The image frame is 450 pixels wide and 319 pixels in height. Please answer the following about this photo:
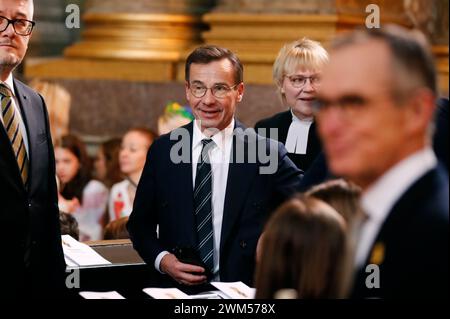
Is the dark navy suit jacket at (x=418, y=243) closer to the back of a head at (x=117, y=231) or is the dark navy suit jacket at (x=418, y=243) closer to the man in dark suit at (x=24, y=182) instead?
the man in dark suit at (x=24, y=182)

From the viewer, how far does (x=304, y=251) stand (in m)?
1.88

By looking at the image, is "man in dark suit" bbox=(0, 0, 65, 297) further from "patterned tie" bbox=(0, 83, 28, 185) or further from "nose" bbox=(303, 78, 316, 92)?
"nose" bbox=(303, 78, 316, 92)

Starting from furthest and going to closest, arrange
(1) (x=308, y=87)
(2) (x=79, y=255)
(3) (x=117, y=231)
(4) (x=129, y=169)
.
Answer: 1. (4) (x=129, y=169)
2. (3) (x=117, y=231)
3. (1) (x=308, y=87)
4. (2) (x=79, y=255)

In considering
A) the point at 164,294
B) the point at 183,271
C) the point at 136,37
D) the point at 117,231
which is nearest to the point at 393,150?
the point at 164,294

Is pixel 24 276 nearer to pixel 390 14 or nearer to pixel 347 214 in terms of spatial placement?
pixel 347 214

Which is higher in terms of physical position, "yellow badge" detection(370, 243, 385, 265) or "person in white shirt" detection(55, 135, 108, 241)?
"yellow badge" detection(370, 243, 385, 265)

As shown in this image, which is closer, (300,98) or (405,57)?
(405,57)

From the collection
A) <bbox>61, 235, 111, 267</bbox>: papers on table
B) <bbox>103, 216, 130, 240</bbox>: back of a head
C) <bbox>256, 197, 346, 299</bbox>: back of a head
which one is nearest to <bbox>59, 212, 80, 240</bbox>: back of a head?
<bbox>103, 216, 130, 240</bbox>: back of a head

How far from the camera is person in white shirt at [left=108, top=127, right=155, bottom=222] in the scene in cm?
654

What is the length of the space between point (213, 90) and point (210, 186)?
36cm

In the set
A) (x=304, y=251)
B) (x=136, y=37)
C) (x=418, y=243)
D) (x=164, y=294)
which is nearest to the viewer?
(x=418, y=243)

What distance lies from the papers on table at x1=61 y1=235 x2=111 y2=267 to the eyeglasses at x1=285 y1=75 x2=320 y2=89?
3.54ft

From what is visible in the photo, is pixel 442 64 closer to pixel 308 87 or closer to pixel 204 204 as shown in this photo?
pixel 308 87

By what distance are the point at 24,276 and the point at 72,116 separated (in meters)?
4.69
